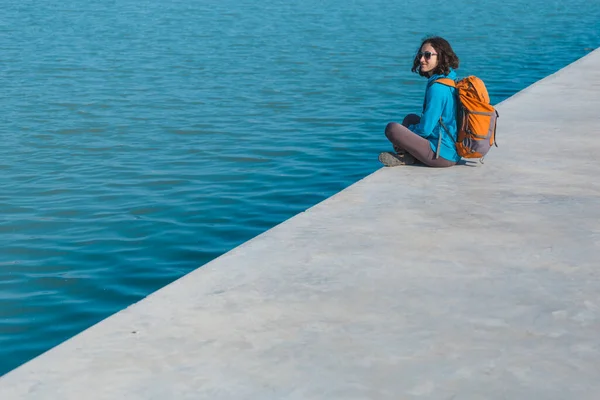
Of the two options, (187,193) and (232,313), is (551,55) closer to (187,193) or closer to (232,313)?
(187,193)

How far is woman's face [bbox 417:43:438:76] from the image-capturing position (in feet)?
22.9

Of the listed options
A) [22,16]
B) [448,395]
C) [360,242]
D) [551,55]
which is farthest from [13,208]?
[22,16]

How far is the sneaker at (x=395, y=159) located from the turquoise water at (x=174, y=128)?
1424 mm

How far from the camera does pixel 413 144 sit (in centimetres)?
718

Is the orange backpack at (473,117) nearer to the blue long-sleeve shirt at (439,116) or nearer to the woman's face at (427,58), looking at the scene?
the blue long-sleeve shirt at (439,116)

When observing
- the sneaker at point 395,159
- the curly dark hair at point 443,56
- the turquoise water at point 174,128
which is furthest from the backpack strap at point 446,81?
the turquoise water at point 174,128

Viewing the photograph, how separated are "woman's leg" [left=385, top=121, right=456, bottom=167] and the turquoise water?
1.65 metres

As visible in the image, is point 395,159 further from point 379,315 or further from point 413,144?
point 379,315

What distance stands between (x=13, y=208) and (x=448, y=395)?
5.91 m

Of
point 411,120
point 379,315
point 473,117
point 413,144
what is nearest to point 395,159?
point 413,144

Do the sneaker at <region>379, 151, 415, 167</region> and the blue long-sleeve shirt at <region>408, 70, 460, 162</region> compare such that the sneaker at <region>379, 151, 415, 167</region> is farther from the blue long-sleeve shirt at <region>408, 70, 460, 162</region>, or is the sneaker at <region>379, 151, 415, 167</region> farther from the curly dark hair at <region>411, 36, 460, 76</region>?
the curly dark hair at <region>411, 36, 460, 76</region>

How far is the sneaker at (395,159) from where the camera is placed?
7.38m

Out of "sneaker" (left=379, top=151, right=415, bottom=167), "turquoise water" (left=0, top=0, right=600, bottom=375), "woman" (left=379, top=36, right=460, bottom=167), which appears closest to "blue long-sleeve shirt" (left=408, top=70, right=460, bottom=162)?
"woman" (left=379, top=36, right=460, bottom=167)

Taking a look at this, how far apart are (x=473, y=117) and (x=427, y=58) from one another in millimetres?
561
